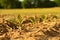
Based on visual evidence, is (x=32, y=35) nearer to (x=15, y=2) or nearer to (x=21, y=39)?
(x=21, y=39)

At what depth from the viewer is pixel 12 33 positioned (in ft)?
21.4

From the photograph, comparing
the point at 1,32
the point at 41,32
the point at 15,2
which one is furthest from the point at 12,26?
the point at 15,2

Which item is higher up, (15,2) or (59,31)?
(59,31)

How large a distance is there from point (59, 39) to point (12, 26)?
2.01 m

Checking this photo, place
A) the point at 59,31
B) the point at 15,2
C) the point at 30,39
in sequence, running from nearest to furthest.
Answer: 1. the point at 30,39
2. the point at 59,31
3. the point at 15,2

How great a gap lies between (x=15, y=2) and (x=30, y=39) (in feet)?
170

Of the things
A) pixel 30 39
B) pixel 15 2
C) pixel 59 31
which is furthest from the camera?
pixel 15 2

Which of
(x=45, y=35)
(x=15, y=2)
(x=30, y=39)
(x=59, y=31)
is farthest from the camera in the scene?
(x=15, y=2)

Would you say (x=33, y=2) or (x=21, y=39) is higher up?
(x=21, y=39)

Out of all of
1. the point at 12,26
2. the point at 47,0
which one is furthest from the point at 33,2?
the point at 12,26

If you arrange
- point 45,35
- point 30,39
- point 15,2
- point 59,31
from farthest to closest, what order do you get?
point 15,2
point 59,31
point 45,35
point 30,39

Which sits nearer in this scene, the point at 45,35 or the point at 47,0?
the point at 45,35

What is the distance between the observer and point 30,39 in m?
5.98

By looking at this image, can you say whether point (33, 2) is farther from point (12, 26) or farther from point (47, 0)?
Result: point (12, 26)
